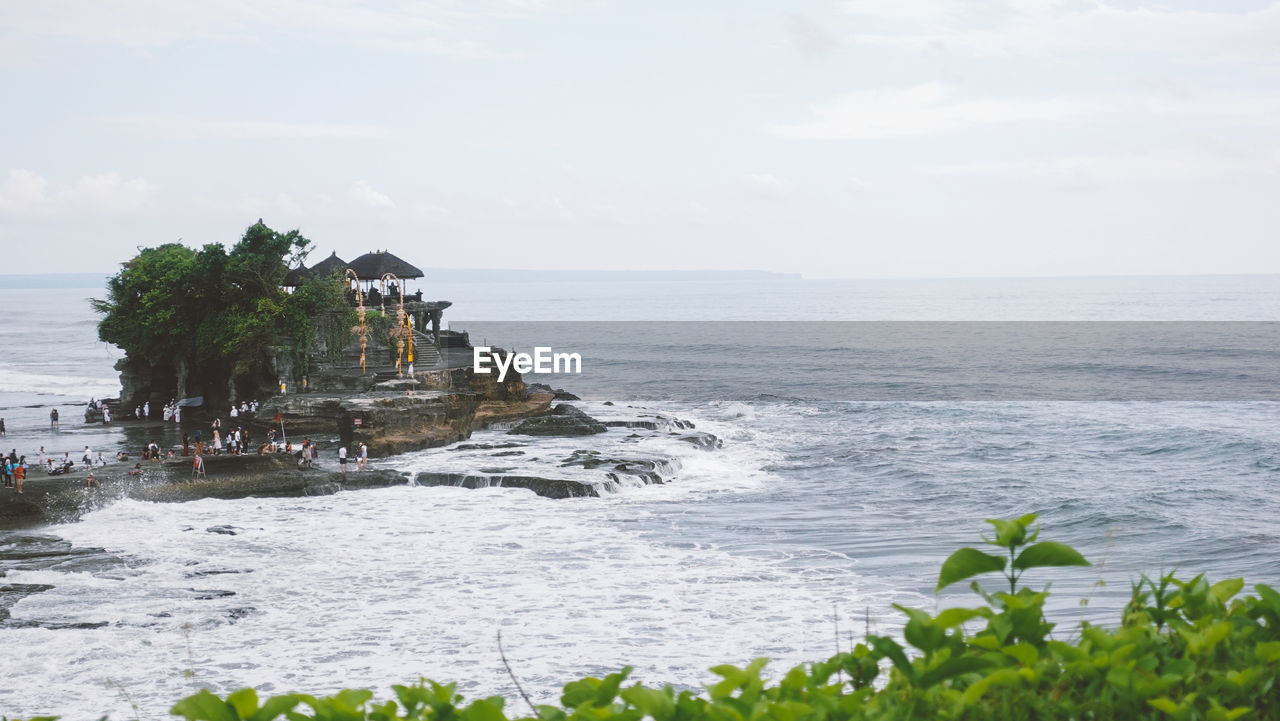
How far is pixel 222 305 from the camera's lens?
5162 cm

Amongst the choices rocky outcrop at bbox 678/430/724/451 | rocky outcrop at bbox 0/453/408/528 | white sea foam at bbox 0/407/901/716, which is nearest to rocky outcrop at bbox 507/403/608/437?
rocky outcrop at bbox 678/430/724/451

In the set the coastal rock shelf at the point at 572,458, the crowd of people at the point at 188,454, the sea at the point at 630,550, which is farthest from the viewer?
the coastal rock shelf at the point at 572,458

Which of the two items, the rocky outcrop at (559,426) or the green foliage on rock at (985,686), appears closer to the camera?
the green foliage on rock at (985,686)

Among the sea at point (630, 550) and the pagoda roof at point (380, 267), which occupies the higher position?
the pagoda roof at point (380, 267)

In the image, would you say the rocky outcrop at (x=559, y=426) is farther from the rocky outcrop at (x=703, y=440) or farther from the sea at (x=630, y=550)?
the rocky outcrop at (x=703, y=440)

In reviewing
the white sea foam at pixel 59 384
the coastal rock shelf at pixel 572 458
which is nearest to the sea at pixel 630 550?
the coastal rock shelf at pixel 572 458

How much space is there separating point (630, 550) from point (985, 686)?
22042 millimetres

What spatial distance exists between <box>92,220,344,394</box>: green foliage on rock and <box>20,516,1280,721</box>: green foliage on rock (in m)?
48.5

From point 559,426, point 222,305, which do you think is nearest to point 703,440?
point 559,426

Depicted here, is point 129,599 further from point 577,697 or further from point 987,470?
point 987,470

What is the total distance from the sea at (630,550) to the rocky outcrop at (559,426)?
1.29 meters

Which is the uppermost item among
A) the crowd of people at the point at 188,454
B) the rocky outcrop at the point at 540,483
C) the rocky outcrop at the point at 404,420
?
the rocky outcrop at the point at 404,420

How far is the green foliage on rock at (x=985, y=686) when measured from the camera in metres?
3.57

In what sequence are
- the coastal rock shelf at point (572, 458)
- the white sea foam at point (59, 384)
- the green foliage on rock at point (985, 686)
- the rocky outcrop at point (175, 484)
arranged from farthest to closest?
the white sea foam at point (59, 384), the coastal rock shelf at point (572, 458), the rocky outcrop at point (175, 484), the green foliage on rock at point (985, 686)
